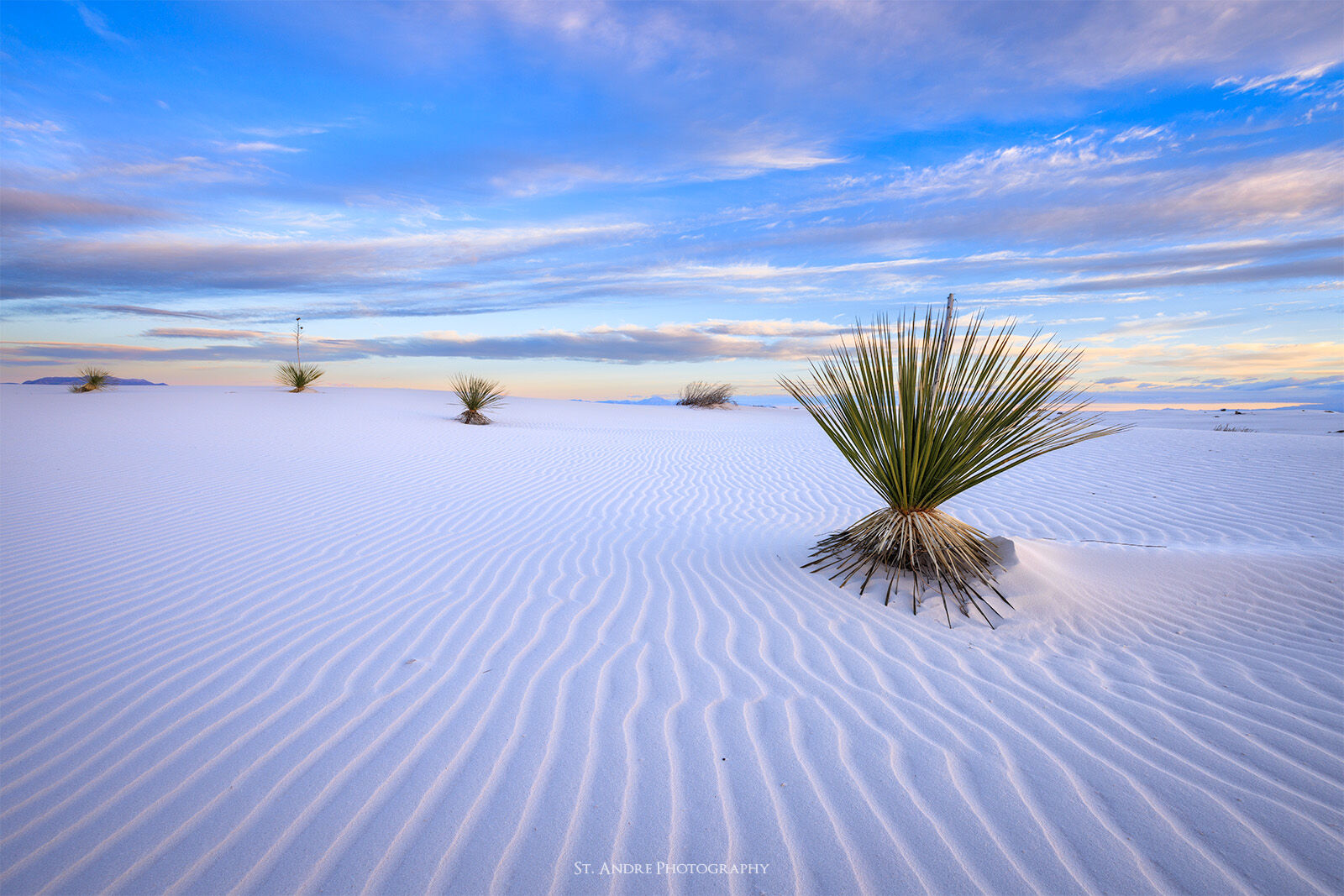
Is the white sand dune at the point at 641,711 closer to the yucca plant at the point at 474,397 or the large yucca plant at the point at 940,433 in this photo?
the large yucca plant at the point at 940,433

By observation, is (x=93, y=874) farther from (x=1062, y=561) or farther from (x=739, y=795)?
(x=1062, y=561)

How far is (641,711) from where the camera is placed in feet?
8.29

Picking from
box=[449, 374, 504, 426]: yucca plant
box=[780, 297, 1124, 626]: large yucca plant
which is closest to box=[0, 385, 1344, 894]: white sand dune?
box=[780, 297, 1124, 626]: large yucca plant

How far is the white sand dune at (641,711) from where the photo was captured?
178 cm

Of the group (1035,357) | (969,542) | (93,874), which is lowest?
(93,874)

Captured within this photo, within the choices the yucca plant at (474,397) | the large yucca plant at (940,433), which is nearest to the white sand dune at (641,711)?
the large yucca plant at (940,433)

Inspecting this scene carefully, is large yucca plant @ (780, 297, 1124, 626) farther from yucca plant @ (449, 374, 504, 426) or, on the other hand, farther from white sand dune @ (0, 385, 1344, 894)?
yucca plant @ (449, 374, 504, 426)

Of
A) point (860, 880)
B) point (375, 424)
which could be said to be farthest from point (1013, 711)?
point (375, 424)

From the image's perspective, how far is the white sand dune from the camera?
1.78 meters

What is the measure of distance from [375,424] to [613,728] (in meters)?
15.1

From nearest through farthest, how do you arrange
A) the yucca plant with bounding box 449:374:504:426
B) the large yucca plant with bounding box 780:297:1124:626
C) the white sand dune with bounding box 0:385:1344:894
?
1. the white sand dune with bounding box 0:385:1344:894
2. the large yucca plant with bounding box 780:297:1124:626
3. the yucca plant with bounding box 449:374:504:426

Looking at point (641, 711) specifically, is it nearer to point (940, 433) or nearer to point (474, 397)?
point (940, 433)

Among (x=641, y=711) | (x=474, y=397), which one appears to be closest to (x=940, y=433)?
(x=641, y=711)

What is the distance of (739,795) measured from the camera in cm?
201
